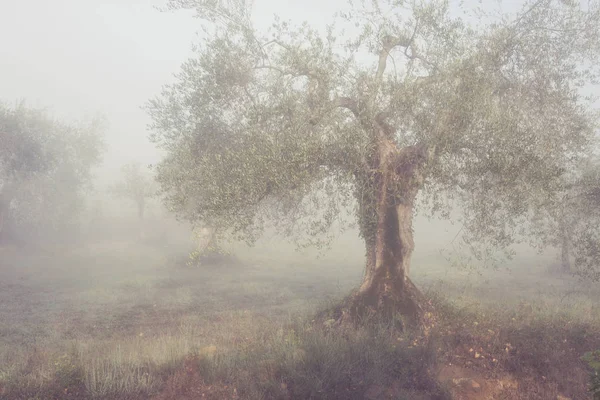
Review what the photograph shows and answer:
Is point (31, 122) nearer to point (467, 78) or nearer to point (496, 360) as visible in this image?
point (467, 78)

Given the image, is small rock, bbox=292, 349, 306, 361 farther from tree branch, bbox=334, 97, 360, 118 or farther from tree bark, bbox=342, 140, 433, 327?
tree branch, bbox=334, 97, 360, 118

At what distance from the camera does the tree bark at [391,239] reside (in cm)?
1310

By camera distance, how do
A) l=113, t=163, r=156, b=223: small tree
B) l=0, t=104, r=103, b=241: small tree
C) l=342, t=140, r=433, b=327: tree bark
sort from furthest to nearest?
l=113, t=163, r=156, b=223: small tree < l=0, t=104, r=103, b=241: small tree < l=342, t=140, r=433, b=327: tree bark

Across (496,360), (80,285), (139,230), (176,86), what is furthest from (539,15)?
(139,230)

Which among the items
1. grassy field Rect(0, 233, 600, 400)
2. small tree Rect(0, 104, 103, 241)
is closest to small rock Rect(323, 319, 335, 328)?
grassy field Rect(0, 233, 600, 400)

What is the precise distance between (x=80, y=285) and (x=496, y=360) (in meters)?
26.2

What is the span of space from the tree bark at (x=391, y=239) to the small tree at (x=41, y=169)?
30938 mm

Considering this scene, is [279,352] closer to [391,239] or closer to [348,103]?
[391,239]

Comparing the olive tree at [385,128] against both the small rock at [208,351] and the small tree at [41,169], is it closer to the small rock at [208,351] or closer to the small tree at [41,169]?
the small rock at [208,351]

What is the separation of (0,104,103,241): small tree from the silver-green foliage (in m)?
21.5

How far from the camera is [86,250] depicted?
4369 centimetres

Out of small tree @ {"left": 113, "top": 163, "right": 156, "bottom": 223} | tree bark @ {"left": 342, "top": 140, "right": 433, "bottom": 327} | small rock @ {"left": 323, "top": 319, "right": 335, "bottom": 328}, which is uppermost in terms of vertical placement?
small tree @ {"left": 113, "top": 163, "right": 156, "bottom": 223}

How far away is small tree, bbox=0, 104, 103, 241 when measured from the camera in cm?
3284

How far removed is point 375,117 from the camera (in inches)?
532
